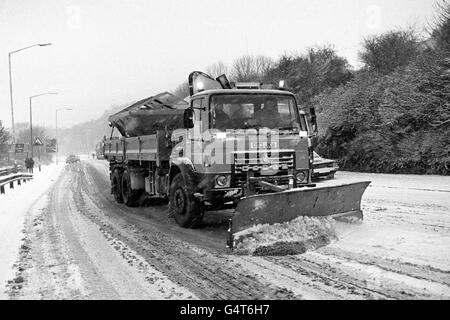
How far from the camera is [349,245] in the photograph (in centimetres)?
628

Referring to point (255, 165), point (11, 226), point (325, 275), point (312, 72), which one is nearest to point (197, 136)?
point (255, 165)

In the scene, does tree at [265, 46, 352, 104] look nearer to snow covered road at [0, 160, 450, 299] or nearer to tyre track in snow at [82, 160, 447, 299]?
snow covered road at [0, 160, 450, 299]

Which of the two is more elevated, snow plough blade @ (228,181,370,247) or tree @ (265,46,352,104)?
tree @ (265,46,352,104)

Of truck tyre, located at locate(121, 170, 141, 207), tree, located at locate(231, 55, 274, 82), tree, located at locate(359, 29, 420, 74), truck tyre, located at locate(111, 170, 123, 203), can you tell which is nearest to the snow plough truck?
truck tyre, located at locate(121, 170, 141, 207)

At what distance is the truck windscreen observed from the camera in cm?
720

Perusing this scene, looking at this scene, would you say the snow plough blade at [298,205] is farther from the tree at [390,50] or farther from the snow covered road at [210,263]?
the tree at [390,50]

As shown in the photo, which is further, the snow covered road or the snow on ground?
the snow on ground

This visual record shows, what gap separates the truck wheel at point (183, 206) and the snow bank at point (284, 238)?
1780 mm

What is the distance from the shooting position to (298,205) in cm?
645

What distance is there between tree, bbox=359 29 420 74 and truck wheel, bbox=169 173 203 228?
19323mm

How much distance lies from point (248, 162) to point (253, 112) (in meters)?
0.96
